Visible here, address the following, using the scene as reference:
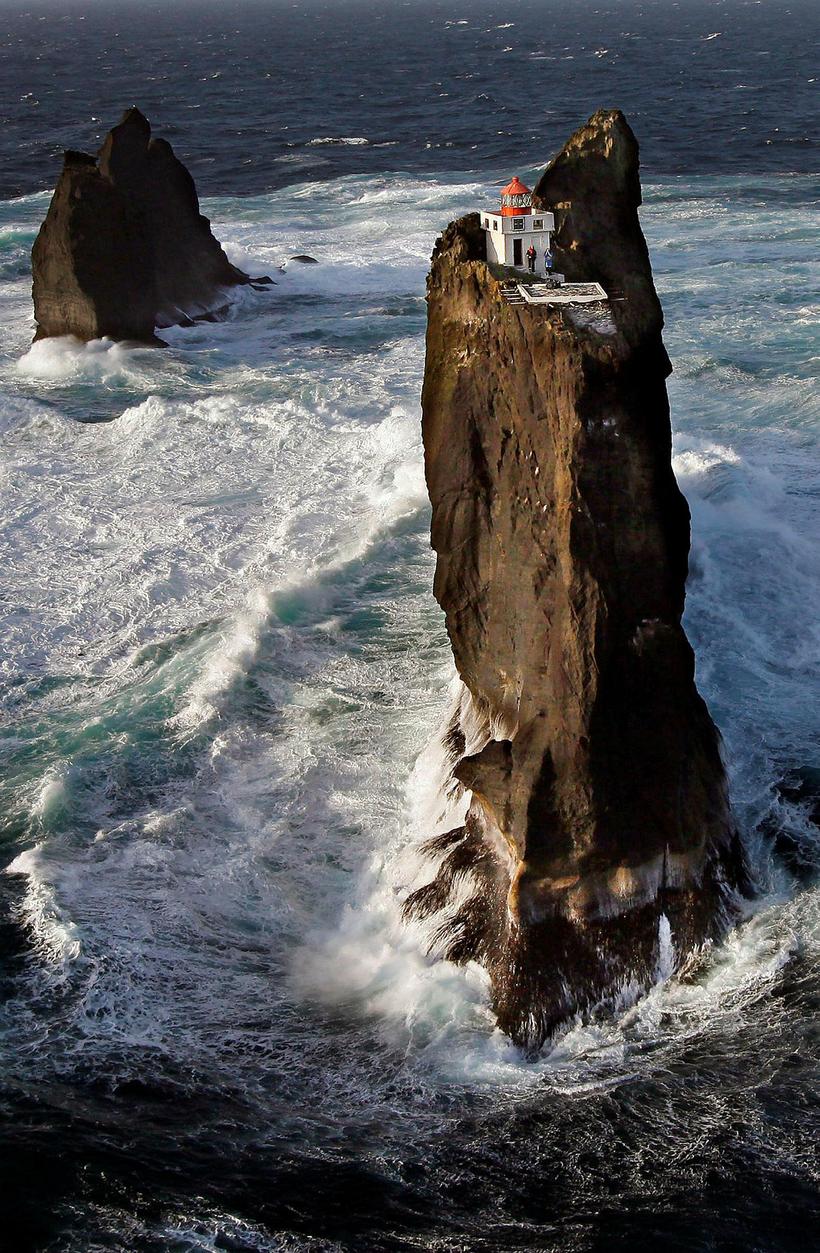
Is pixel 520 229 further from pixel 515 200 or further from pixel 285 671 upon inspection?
pixel 285 671

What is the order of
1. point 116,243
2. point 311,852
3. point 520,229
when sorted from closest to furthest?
point 520,229 < point 311,852 < point 116,243

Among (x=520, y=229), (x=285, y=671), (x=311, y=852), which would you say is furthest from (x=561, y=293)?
(x=285, y=671)

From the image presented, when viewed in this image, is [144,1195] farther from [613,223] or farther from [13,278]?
[13,278]

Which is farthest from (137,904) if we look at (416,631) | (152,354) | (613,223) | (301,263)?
(301,263)

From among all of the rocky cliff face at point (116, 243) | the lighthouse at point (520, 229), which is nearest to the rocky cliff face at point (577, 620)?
the lighthouse at point (520, 229)

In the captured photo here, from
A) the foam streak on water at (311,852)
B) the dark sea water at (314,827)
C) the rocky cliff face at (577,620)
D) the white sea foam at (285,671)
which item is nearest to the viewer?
the dark sea water at (314,827)

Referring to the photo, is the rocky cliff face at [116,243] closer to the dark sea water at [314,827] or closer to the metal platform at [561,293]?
the dark sea water at [314,827]

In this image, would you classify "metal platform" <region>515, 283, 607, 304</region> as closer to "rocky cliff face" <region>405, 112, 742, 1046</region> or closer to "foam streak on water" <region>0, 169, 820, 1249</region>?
"rocky cliff face" <region>405, 112, 742, 1046</region>
